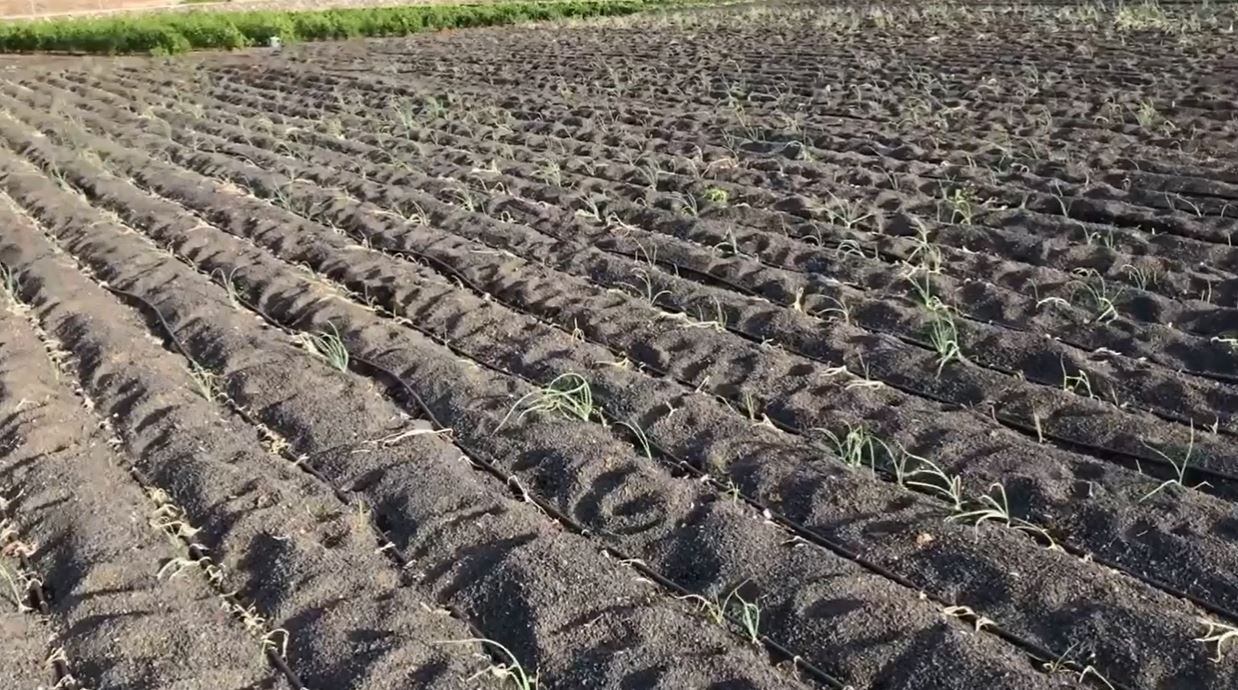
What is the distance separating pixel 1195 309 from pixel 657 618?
2.55m

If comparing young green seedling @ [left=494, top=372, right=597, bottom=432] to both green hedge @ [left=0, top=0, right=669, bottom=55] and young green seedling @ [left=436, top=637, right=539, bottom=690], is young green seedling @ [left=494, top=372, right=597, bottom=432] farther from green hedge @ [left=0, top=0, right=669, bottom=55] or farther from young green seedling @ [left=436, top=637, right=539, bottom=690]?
green hedge @ [left=0, top=0, right=669, bottom=55]

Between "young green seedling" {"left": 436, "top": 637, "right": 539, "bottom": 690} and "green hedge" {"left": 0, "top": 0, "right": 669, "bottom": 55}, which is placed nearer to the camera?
"young green seedling" {"left": 436, "top": 637, "right": 539, "bottom": 690}

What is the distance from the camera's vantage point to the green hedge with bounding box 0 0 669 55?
17142 mm

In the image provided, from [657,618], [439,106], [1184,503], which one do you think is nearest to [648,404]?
[657,618]

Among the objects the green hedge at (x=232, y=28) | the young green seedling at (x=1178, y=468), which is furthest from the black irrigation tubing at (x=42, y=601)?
the green hedge at (x=232, y=28)

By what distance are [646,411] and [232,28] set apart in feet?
50.6

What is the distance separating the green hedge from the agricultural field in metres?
10.1

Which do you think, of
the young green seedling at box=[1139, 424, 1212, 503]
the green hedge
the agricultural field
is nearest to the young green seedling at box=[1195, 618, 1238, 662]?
the agricultural field

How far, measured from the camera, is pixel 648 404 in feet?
12.6

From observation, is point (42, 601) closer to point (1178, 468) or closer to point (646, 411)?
point (646, 411)

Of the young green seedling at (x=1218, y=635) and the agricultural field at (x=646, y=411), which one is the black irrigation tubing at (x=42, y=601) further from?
the young green seedling at (x=1218, y=635)

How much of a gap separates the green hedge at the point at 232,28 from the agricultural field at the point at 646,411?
33.1ft

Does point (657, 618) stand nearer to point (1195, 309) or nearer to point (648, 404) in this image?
point (648, 404)

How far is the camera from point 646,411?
12.5ft
